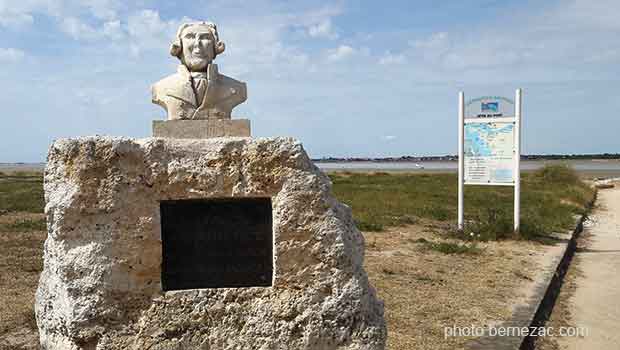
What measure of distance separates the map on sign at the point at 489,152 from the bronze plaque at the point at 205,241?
323 inches

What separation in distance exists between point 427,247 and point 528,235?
228cm

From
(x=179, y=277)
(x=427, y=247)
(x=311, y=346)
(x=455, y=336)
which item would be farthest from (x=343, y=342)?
(x=427, y=247)

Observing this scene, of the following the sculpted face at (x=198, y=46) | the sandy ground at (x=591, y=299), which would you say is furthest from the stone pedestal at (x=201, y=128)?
the sandy ground at (x=591, y=299)

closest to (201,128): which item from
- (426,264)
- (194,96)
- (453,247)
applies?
(194,96)

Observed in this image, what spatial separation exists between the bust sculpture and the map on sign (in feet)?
25.0

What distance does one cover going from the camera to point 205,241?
3.52 m

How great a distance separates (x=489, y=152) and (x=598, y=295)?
160 inches

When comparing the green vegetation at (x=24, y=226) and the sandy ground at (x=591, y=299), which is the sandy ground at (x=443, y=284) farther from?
the green vegetation at (x=24, y=226)

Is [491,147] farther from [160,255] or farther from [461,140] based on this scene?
[160,255]

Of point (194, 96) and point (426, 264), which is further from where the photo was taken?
point (426, 264)

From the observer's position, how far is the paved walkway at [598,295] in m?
5.65

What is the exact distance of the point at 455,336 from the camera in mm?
5332

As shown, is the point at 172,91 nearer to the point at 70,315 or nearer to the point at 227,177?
the point at 227,177

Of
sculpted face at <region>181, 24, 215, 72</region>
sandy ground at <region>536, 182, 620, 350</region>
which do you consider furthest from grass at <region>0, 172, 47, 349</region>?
sandy ground at <region>536, 182, 620, 350</region>
